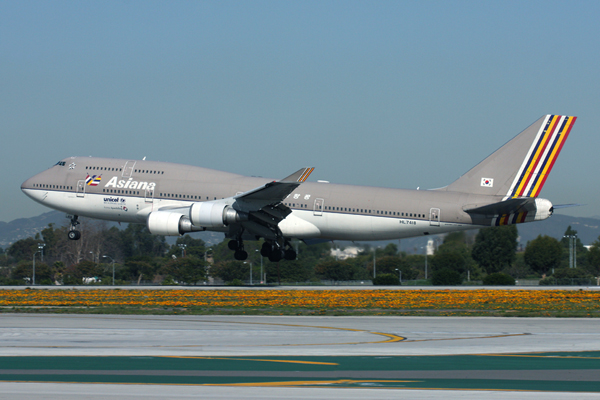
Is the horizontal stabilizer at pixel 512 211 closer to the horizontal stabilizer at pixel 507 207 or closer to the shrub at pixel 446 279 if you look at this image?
the horizontal stabilizer at pixel 507 207

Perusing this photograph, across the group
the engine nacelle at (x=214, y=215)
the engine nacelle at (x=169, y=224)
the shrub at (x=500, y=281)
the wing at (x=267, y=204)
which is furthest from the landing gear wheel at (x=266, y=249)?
the shrub at (x=500, y=281)

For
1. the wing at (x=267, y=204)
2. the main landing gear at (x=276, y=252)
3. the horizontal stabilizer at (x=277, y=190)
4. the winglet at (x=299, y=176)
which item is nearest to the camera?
the winglet at (x=299, y=176)

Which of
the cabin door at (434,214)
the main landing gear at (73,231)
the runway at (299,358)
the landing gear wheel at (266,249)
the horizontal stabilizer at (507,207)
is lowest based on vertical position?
the runway at (299,358)

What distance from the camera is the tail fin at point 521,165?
4225cm

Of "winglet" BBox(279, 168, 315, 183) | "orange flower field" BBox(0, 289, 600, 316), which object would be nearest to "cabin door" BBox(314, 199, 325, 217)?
"winglet" BBox(279, 168, 315, 183)

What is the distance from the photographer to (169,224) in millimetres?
40281

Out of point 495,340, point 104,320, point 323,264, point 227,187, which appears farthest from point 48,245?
point 495,340

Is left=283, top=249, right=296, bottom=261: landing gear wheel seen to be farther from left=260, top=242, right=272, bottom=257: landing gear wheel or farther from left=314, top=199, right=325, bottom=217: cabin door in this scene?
left=314, top=199, right=325, bottom=217: cabin door

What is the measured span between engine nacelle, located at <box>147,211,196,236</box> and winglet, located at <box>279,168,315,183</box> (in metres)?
7.26

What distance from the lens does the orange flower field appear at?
27.8m

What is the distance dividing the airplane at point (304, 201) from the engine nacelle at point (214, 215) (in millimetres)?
61

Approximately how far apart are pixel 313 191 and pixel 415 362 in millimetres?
29489

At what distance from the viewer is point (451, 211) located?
41.1 metres

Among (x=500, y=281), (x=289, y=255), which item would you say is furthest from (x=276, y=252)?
(x=500, y=281)
